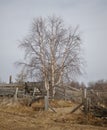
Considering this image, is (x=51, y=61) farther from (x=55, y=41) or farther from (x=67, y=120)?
(x=67, y=120)

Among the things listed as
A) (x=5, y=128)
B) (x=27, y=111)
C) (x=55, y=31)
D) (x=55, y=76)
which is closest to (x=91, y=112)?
(x=27, y=111)

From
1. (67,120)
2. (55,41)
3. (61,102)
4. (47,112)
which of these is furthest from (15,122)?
(55,41)

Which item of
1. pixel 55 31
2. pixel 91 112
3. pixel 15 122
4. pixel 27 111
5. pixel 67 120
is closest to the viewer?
pixel 15 122

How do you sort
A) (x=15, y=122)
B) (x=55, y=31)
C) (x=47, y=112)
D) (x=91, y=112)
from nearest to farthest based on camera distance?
(x=15, y=122), (x=91, y=112), (x=47, y=112), (x=55, y=31)

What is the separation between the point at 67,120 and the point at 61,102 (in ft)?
32.5

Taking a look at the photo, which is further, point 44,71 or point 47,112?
point 44,71

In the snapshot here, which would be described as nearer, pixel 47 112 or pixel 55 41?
pixel 47 112

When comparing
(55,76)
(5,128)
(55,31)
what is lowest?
(5,128)

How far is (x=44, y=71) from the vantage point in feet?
119

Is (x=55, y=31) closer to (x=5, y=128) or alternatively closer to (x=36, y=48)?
(x=36, y=48)

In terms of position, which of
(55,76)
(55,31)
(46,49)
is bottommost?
(55,76)

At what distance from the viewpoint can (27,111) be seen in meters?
20.8

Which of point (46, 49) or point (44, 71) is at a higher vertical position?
point (46, 49)

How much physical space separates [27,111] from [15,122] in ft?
19.2
